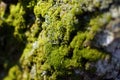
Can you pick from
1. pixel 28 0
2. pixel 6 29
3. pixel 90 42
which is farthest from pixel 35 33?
pixel 90 42

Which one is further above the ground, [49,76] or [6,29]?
[6,29]

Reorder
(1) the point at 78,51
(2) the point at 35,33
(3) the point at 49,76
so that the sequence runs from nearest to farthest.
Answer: (1) the point at 78,51 → (3) the point at 49,76 → (2) the point at 35,33

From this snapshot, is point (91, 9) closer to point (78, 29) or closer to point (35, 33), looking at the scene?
point (78, 29)

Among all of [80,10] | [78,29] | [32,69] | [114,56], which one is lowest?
[32,69]

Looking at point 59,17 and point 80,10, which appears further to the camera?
point 59,17

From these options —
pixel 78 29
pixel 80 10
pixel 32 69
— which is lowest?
pixel 32 69

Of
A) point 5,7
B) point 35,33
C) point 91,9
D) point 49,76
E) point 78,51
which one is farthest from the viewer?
point 5,7

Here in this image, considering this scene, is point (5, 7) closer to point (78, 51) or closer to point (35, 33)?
point (35, 33)
